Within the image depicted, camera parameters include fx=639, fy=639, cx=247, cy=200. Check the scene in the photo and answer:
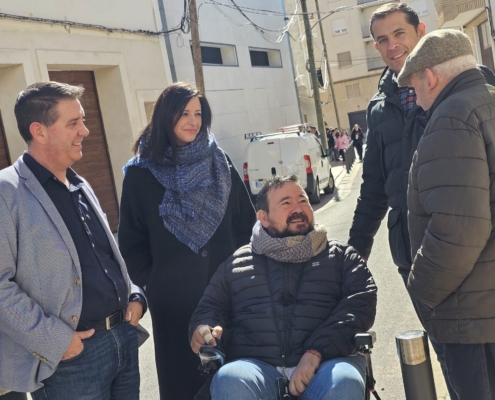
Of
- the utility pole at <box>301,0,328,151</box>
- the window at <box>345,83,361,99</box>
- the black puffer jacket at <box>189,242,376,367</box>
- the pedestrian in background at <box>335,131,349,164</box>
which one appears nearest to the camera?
the black puffer jacket at <box>189,242,376,367</box>

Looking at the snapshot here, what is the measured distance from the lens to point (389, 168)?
347 cm

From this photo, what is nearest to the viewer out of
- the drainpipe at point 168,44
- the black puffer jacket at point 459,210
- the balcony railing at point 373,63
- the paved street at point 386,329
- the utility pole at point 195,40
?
the black puffer jacket at point 459,210

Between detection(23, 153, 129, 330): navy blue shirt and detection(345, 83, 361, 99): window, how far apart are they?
54.6 meters

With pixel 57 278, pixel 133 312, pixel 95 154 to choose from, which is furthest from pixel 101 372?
pixel 95 154

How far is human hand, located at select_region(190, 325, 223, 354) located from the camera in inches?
124

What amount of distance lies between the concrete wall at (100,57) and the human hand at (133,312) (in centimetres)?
992

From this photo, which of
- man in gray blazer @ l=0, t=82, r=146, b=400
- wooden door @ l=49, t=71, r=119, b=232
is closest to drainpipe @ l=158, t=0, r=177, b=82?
wooden door @ l=49, t=71, r=119, b=232

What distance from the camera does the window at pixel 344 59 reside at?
182 feet

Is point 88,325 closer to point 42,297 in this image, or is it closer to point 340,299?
point 42,297

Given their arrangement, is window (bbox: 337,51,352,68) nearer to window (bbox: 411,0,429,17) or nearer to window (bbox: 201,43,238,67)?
window (bbox: 411,0,429,17)

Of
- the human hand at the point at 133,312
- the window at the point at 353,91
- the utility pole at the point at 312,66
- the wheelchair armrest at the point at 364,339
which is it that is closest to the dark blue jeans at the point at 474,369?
the wheelchair armrest at the point at 364,339

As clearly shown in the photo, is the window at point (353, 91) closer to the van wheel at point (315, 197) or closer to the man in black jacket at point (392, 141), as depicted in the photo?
the van wheel at point (315, 197)

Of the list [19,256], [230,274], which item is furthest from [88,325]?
[230,274]

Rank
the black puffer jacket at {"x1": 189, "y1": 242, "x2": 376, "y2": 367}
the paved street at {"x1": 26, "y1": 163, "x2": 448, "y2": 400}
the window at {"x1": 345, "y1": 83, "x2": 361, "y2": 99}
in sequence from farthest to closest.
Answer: the window at {"x1": 345, "y1": 83, "x2": 361, "y2": 99} → the paved street at {"x1": 26, "y1": 163, "x2": 448, "y2": 400} → the black puffer jacket at {"x1": 189, "y1": 242, "x2": 376, "y2": 367}
